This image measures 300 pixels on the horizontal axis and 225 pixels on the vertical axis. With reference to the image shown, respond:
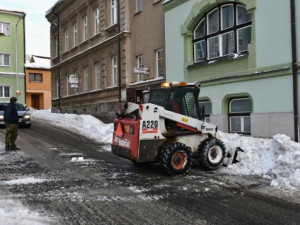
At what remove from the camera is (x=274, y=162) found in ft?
25.8

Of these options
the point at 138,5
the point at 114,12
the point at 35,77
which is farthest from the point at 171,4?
the point at 35,77

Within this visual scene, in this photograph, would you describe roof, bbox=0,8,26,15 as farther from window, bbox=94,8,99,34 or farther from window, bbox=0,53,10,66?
window, bbox=94,8,99,34

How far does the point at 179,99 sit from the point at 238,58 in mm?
5151

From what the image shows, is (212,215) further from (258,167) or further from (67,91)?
(67,91)

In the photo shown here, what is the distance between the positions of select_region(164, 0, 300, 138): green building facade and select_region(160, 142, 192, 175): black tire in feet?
14.4

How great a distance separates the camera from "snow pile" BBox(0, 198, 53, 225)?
14.9 feet

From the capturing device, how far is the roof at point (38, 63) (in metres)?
45.7

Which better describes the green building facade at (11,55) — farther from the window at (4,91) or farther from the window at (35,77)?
the window at (35,77)

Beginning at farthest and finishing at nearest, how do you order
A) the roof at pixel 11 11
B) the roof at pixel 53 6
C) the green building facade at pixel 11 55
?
the green building facade at pixel 11 55 → the roof at pixel 11 11 → the roof at pixel 53 6

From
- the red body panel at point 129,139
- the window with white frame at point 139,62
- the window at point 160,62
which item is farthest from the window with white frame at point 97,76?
the red body panel at point 129,139

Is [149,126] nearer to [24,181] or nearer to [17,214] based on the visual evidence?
[24,181]

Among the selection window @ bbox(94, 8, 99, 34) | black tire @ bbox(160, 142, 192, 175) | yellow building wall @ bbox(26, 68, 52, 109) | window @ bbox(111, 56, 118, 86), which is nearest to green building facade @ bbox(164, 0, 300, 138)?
black tire @ bbox(160, 142, 192, 175)

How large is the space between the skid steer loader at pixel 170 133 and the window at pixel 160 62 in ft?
27.7

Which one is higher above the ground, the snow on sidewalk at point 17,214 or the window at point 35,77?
the window at point 35,77
